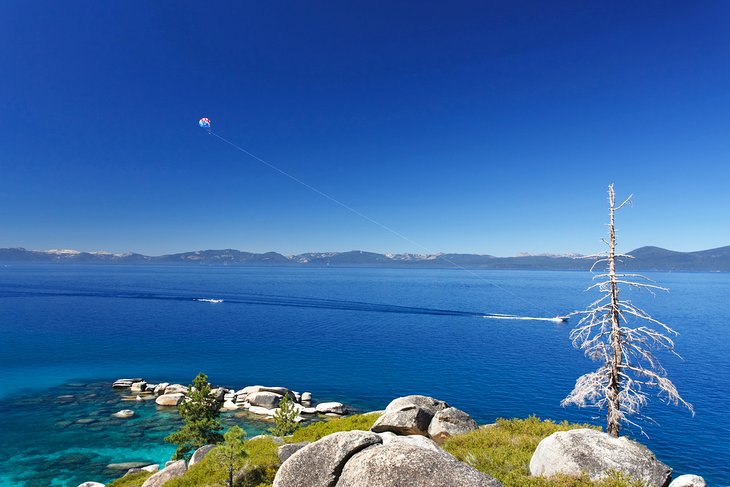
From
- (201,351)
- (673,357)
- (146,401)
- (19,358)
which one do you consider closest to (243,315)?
(201,351)

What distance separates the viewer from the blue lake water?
150 ft

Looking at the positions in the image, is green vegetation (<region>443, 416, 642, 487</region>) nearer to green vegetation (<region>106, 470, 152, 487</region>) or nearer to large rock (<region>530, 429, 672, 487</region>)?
large rock (<region>530, 429, 672, 487</region>)

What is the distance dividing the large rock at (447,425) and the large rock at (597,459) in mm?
12381

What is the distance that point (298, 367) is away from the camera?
77.5 meters

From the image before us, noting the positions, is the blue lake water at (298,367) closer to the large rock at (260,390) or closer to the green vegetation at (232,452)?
the large rock at (260,390)

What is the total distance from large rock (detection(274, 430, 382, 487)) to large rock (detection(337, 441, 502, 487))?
65.4 inches

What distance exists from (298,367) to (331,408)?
23.4 m

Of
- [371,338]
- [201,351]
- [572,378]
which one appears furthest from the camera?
[371,338]

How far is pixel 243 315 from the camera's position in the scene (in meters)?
137

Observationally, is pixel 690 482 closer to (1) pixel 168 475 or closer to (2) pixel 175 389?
(1) pixel 168 475

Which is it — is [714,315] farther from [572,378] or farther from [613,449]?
[613,449]

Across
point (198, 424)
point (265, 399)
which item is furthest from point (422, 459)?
point (265, 399)

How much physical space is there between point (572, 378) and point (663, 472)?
2273 inches

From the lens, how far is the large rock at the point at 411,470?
12.4 meters
